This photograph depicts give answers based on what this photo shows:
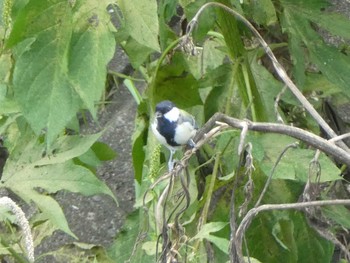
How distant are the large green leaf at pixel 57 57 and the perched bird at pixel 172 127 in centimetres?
11

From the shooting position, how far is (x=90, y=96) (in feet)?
5.20

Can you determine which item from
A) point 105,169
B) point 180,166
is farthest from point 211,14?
point 105,169

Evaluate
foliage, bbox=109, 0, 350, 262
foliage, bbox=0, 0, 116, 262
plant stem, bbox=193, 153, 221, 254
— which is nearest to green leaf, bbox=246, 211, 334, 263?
foliage, bbox=109, 0, 350, 262

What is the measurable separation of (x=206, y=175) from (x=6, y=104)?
0.44 meters

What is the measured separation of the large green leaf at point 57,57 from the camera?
5.25 feet

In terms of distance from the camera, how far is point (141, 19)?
5.29 feet

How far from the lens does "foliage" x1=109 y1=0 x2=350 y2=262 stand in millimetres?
1807

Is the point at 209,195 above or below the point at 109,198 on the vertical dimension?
above

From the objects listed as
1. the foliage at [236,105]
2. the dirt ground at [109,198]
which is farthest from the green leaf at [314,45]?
the dirt ground at [109,198]

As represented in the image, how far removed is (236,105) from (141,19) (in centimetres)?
42

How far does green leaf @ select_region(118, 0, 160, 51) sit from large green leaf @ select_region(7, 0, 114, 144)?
0.04 metres

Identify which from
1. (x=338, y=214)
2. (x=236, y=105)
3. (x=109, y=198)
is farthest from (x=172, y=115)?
(x=109, y=198)

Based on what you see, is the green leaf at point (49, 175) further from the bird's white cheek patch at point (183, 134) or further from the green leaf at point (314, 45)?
the green leaf at point (314, 45)

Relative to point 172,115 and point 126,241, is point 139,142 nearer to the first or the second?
point 126,241
